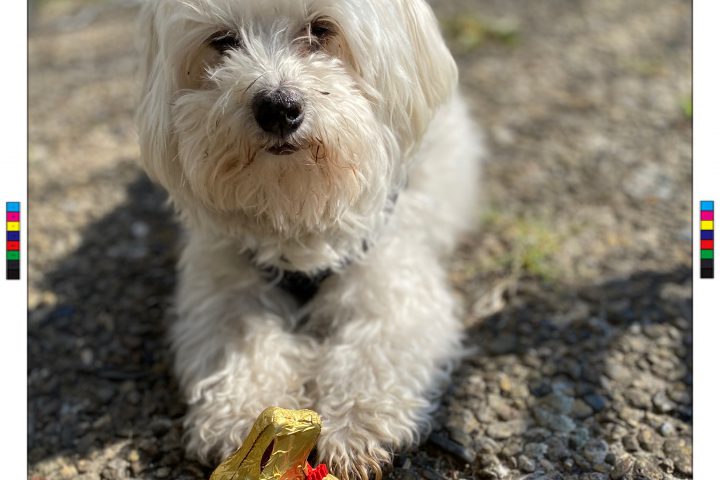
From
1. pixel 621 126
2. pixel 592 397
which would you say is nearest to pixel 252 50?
pixel 592 397

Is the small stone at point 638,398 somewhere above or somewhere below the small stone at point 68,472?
above

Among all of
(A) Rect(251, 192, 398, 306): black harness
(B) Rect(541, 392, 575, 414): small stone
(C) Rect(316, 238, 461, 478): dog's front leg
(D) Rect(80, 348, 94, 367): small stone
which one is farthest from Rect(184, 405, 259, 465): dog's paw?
(B) Rect(541, 392, 575, 414): small stone

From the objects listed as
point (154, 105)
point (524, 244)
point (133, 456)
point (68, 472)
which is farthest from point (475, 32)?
point (68, 472)

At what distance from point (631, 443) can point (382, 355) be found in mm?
864

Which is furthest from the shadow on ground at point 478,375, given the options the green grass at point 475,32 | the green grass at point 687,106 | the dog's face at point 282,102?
the green grass at point 475,32

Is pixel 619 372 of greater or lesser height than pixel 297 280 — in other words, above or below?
below

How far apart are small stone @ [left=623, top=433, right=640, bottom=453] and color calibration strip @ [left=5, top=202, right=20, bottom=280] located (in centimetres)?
210

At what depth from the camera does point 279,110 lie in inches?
84.3

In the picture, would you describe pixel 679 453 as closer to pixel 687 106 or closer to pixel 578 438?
pixel 578 438

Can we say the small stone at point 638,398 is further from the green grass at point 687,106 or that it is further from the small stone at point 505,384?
the green grass at point 687,106

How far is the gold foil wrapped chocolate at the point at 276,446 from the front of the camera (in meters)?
2.08

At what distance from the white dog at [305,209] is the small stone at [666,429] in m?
0.76

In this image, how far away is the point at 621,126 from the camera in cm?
434
